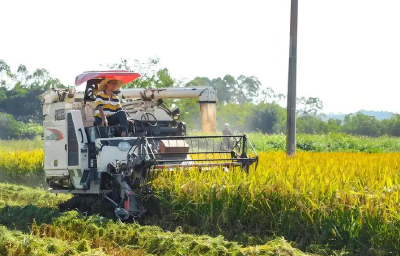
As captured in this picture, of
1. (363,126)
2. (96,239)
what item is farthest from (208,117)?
(363,126)

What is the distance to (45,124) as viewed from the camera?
14852 mm

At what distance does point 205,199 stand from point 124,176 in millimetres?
1822

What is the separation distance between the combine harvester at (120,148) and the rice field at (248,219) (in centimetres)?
45

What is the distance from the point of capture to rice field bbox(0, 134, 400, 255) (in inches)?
336

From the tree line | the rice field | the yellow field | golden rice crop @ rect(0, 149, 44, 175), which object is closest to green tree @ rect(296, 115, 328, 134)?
the tree line

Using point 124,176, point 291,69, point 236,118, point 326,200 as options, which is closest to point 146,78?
point 291,69

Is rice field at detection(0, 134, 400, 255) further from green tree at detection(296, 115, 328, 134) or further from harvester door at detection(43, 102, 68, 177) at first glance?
green tree at detection(296, 115, 328, 134)

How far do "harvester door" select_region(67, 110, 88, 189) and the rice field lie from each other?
146 cm

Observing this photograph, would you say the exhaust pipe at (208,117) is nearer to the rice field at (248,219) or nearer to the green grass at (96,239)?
the rice field at (248,219)

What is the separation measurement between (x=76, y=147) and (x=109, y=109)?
1.00m

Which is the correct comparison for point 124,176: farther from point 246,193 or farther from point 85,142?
point 246,193

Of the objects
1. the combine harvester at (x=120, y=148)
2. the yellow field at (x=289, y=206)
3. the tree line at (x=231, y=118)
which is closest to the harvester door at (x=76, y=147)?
the combine harvester at (x=120, y=148)

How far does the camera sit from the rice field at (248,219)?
855cm

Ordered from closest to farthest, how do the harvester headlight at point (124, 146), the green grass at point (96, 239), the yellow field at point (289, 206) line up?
the green grass at point (96, 239)
the yellow field at point (289, 206)
the harvester headlight at point (124, 146)
